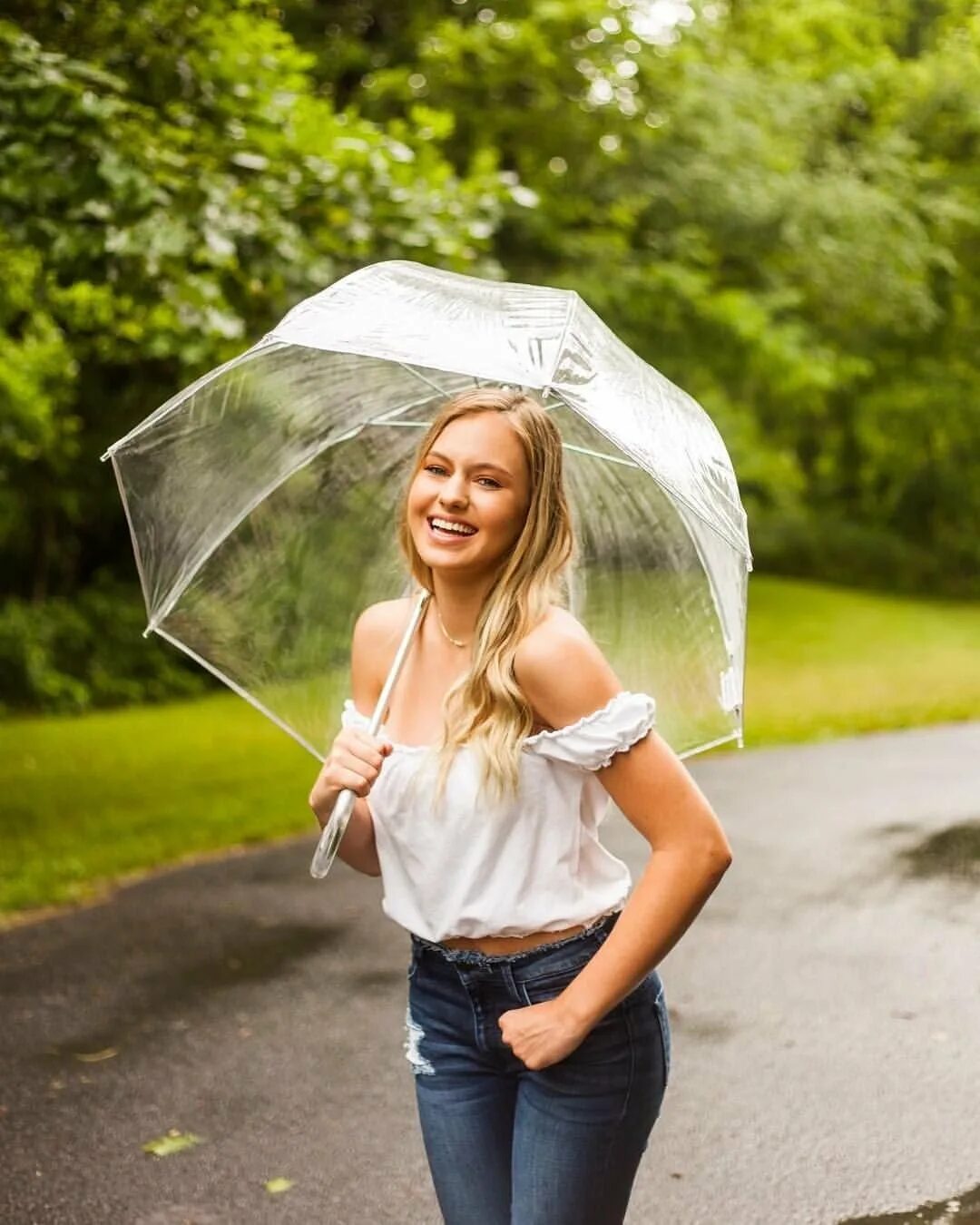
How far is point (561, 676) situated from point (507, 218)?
47.6ft

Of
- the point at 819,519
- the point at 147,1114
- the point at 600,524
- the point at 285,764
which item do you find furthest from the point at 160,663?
the point at 819,519

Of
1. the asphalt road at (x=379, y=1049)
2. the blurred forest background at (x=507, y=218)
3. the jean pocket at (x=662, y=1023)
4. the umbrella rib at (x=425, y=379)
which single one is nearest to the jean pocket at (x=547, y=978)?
the jean pocket at (x=662, y=1023)

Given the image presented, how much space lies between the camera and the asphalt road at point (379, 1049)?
4285mm

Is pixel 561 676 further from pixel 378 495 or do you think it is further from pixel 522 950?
pixel 378 495

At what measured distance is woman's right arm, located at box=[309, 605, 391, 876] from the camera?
2381mm

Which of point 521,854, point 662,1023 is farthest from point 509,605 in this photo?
point 662,1023

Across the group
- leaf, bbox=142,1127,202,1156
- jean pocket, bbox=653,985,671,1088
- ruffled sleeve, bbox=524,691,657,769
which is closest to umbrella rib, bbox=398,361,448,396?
ruffled sleeve, bbox=524,691,657,769

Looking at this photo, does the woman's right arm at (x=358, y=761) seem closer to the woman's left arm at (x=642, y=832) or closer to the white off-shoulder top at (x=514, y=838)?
the white off-shoulder top at (x=514, y=838)

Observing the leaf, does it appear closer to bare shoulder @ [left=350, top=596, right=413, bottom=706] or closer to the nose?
bare shoulder @ [left=350, top=596, right=413, bottom=706]

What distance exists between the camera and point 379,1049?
213 inches

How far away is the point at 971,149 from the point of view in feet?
79.9

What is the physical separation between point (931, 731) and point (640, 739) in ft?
36.7

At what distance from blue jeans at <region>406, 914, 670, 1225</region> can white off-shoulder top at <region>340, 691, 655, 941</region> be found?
0.20 ft

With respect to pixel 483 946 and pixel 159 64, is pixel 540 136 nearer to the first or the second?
pixel 159 64
